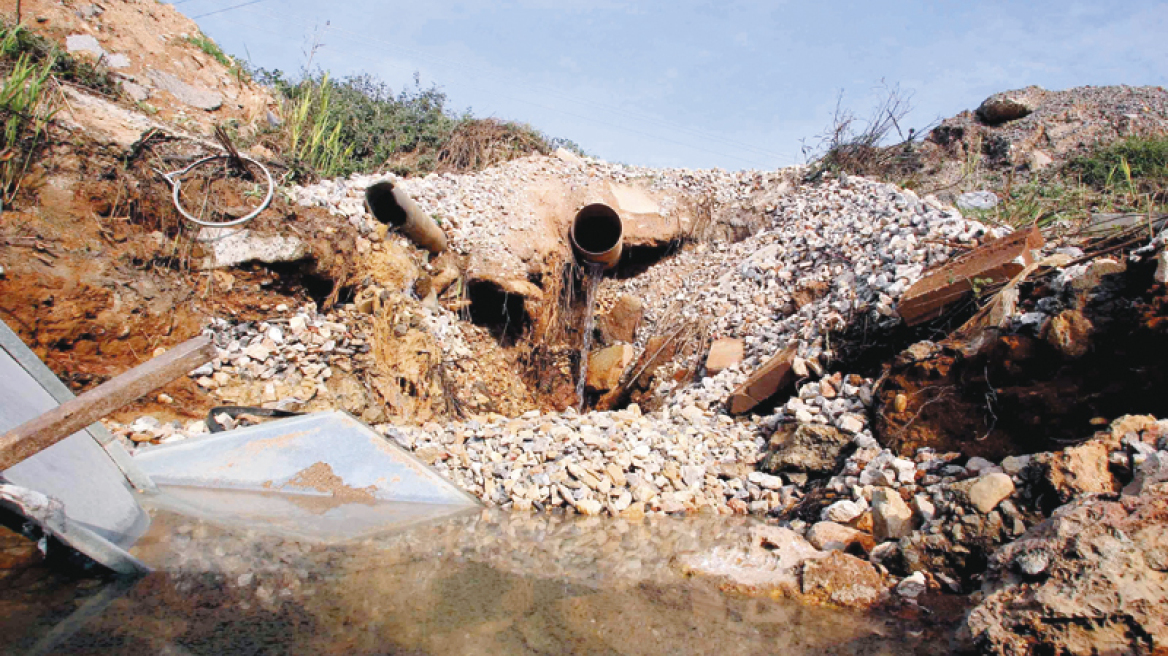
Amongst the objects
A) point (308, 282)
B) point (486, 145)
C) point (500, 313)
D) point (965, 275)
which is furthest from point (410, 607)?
point (486, 145)

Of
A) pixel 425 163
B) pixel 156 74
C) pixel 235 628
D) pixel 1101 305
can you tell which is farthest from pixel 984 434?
pixel 156 74

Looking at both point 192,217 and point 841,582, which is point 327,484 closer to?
point 841,582

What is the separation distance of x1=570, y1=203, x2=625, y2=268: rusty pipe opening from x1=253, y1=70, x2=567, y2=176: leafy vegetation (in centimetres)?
168

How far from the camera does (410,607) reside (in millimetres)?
2020

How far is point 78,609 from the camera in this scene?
180cm

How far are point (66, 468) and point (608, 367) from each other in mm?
5080

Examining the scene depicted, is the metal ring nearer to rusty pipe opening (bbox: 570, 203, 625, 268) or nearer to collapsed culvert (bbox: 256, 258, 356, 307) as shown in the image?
collapsed culvert (bbox: 256, 258, 356, 307)

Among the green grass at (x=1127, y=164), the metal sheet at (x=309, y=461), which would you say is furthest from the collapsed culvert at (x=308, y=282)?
the green grass at (x=1127, y=164)

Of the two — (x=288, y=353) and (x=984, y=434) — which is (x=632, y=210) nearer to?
(x=288, y=353)

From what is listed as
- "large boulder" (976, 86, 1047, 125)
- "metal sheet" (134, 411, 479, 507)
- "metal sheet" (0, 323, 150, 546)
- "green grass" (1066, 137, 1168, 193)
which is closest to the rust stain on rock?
"metal sheet" (134, 411, 479, 507)

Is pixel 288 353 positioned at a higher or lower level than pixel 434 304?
lower

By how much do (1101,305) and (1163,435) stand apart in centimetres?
101

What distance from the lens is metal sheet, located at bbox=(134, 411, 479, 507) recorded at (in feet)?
9.87

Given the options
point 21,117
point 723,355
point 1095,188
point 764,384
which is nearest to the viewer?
point 21,117
